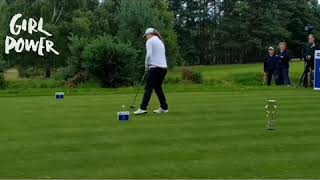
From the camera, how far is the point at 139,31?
44.7 m

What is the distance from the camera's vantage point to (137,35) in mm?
44625

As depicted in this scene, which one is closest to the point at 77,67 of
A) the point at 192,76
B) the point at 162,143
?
the point at 192,76

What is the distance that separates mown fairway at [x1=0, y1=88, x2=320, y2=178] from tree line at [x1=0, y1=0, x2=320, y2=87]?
47.6 ft

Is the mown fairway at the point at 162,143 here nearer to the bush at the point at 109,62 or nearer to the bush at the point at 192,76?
the bush at the point at 109,62

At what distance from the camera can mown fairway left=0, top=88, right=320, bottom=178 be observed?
7.25 m

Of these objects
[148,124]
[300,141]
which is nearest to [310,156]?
[300,141]

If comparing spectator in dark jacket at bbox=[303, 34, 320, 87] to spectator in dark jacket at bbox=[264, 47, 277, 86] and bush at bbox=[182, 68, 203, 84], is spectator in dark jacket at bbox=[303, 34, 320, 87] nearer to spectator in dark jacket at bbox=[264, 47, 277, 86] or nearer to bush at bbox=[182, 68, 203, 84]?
spectator in dark jacket at bbox=[264, 47, 277, 86]

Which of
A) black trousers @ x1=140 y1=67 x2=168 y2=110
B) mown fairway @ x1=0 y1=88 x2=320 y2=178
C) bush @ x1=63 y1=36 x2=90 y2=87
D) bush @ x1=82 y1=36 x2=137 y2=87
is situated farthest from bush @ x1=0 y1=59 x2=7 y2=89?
black trousers @ x1=140 y1=67 x2=168 y2=110

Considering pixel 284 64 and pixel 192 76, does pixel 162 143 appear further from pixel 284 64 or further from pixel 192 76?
pixel 192 76

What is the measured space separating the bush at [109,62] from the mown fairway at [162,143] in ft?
44.8

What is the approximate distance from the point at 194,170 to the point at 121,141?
2.53m

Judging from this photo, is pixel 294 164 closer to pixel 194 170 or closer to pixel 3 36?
pixel 194 170

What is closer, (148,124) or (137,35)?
(148,124)

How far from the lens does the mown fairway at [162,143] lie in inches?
285
